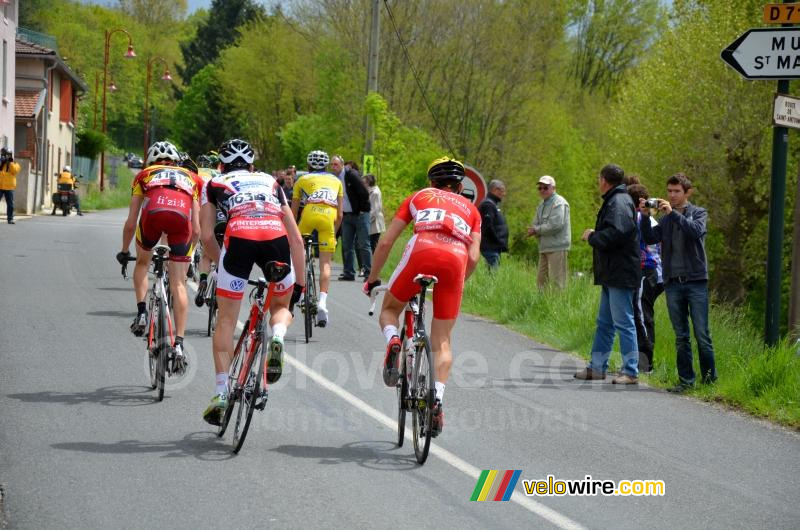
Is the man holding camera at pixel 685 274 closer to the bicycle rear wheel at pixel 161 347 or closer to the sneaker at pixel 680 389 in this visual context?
the sneaker at pixel 680 389

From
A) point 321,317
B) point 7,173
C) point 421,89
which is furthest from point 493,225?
point 421,89

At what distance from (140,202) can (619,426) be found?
4373 mm

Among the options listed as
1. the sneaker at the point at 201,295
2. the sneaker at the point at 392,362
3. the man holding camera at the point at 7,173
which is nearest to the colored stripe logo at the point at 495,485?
the sneaker at the point at 392,362

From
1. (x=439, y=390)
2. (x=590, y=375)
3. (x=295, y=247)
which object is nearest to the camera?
(x=439, y=390)

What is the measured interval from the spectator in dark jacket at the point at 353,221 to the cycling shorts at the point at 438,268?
12.5m

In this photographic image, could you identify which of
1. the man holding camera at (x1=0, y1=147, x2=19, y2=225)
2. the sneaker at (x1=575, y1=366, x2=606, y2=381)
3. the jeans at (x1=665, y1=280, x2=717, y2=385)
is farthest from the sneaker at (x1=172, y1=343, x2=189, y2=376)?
the man holding camera at (x1=0, y1=147, x2=19, y2=225)

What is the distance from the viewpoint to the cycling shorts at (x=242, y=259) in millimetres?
7836

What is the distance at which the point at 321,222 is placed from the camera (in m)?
14.5

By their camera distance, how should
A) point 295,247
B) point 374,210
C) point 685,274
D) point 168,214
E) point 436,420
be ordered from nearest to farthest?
1. point 436,420
2. point 295,247
3. point 168,214
4. point 685,274
5. point 374,210

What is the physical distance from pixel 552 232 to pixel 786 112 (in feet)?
18.8

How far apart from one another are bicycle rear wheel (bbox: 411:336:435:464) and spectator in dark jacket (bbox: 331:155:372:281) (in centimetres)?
1298

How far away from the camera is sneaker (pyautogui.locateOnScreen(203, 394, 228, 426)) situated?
303 inches

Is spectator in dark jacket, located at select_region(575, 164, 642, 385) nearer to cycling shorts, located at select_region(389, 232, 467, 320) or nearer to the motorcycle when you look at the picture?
cycling shorts, located at select_region(389, 232, 467, 320)

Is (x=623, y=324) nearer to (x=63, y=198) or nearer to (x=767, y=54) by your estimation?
(x=767, y=54)
